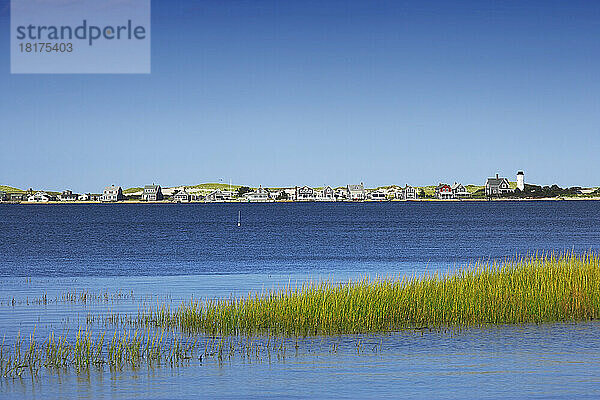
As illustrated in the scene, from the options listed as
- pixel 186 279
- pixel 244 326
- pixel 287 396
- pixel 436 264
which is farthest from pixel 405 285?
pixel 436 264

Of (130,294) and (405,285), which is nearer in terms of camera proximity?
(405,285)

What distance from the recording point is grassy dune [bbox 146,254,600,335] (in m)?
18.9

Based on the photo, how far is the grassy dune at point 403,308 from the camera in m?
18.9

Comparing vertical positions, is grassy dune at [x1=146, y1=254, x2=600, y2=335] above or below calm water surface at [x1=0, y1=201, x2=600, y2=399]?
above

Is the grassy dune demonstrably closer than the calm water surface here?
No

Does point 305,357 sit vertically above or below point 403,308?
below

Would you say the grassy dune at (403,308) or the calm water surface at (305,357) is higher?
the grassy dune at (403,308)

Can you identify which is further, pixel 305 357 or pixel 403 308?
pixel 403 308

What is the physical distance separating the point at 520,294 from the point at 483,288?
38.4 inches

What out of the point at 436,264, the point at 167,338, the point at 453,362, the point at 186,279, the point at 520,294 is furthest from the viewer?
the point at 436,264

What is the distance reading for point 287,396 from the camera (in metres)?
13.7

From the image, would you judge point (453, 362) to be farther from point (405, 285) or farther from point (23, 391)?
point (23, 391)

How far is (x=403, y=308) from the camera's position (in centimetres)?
1972

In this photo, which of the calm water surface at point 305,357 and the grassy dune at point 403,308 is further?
the grassy dune at point 403,308
